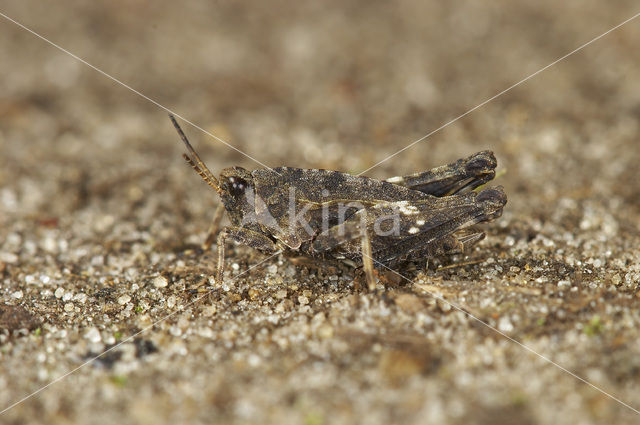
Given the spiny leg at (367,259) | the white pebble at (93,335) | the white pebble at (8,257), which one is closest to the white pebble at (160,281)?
the white pebble at (93,335)

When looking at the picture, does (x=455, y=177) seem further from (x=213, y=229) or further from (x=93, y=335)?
(x=93, y=335)

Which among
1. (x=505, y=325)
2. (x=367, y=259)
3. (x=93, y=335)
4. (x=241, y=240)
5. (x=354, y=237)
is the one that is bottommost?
(x=505, y=325)

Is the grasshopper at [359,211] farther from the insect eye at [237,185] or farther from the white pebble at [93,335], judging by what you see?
the white pebble at [93,335]

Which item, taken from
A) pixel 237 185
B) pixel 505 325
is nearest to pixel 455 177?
pixel 505 325

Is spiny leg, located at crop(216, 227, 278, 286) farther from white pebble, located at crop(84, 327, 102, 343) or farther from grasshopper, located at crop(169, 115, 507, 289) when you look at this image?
white pebble, located at crop(84, 327, 102, 343)

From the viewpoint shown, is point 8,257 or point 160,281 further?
point 8,257

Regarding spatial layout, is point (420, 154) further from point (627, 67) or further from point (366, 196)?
point (627, 67)

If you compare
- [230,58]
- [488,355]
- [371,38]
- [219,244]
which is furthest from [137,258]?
[371,38]
